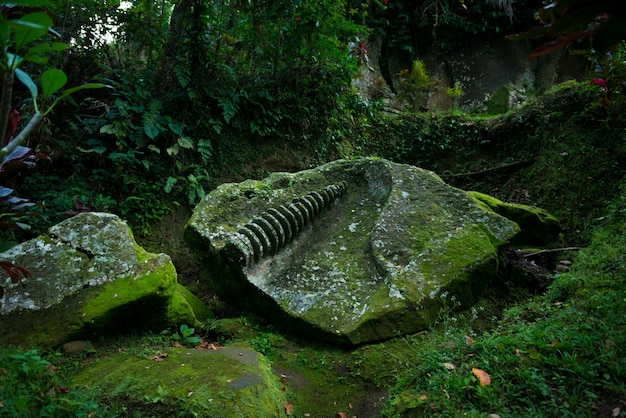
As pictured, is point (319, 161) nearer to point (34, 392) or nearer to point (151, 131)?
point (151, 131)

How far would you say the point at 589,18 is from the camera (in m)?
1.42

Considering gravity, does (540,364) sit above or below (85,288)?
below

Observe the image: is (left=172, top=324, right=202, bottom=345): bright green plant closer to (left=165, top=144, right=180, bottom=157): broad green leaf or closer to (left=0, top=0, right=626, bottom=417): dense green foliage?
(left=0, top=0, right=626, bottom=417): dense green foliage

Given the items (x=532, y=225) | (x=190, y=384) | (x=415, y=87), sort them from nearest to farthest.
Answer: (x=190, y=384)
(x=532, y=225)
(x=415, y=87)

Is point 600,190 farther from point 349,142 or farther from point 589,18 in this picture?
point 589,18

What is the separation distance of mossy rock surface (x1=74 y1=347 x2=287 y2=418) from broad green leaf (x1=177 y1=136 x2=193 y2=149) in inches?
136

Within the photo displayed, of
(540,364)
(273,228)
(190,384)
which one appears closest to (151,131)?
A: (273,228)

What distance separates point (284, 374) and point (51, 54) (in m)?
5.47

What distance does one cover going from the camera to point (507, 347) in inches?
106

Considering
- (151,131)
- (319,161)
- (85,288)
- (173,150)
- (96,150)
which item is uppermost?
(151,131)

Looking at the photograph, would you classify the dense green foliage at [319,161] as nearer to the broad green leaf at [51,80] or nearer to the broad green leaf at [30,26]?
the broad green leaf at [51,80]

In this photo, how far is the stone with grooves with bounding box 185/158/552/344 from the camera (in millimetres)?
3812

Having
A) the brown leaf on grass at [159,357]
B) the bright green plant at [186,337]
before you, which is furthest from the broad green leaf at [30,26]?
the bright green plant at [186,337]

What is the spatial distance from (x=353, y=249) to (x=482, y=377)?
2263 mm
